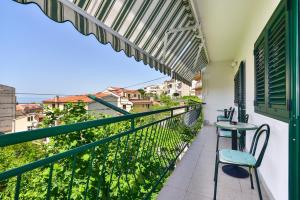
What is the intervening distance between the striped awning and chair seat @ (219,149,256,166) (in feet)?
6.45

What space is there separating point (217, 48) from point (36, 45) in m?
46.9

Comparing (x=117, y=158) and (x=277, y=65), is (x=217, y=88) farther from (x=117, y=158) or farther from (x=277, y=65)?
(x=117, y=158)

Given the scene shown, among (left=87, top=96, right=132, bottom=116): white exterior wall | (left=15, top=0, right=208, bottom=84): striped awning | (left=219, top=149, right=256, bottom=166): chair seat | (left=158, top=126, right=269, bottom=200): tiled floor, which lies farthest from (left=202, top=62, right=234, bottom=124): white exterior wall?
(left=219, top=149, right=256, bottom=166): chair seat

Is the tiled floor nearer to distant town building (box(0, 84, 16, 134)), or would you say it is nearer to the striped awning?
the striped awning

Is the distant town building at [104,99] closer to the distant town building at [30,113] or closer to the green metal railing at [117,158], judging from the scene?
the distant town building at [30,113]

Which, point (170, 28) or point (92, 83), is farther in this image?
point (92, 83)

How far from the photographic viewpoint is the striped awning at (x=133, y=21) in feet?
5.43

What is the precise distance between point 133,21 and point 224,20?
2.32m

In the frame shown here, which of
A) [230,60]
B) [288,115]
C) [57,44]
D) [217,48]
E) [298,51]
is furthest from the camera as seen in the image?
[57,44]

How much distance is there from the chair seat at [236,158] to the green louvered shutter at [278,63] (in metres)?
0.61

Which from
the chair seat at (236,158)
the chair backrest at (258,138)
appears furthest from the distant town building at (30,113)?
the chair backrest at (258,138)

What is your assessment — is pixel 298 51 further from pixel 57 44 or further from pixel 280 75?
pixel 57 44

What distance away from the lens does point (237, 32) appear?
475cm

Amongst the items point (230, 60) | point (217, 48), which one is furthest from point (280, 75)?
point (230, 60)
